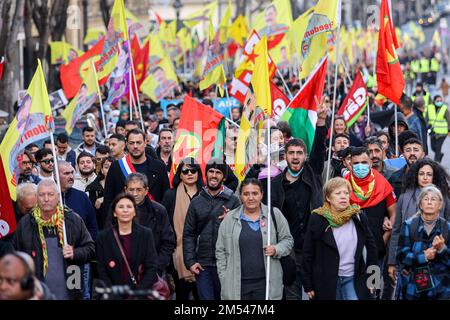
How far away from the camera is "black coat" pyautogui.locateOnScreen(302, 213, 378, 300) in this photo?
979cm

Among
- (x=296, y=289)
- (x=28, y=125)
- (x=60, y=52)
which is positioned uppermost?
(x=60, y=52)

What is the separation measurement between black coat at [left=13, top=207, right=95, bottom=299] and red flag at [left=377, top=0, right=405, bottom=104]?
5.75 metres

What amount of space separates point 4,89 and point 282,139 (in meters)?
13.6

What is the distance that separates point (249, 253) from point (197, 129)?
3.17m

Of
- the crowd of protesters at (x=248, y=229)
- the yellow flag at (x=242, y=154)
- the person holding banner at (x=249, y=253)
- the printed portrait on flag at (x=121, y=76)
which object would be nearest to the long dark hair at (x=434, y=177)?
the crowd of protesters at (x=248, y=229)

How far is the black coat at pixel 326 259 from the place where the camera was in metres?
9.79

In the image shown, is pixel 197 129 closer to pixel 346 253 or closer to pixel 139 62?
pixel 346 253

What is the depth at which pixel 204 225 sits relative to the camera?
10828 millimetres

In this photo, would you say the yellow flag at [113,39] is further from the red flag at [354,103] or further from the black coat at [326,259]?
the black coat at [326,259]

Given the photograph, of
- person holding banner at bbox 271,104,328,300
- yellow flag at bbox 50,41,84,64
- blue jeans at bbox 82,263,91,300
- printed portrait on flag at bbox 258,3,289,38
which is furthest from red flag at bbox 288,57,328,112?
yellow flag at bbox 50,41,84,64

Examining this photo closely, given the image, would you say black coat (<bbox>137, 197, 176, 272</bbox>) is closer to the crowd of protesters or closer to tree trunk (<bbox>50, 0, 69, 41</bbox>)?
the crowd of protesters

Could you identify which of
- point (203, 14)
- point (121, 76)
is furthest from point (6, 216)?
point (203, 14)
